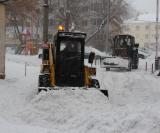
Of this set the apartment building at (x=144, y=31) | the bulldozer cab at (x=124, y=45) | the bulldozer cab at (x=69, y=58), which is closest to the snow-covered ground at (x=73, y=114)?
the bulldozer cab at (x=69, y=58)

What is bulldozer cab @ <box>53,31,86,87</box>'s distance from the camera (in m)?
8.63

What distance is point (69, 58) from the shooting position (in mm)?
8719

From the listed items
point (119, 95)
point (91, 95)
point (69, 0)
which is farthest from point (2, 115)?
point (69, 0)

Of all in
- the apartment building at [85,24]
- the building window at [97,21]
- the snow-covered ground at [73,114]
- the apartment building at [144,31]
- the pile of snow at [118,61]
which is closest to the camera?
the snow-covered ground at [73,114]

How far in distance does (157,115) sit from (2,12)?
9199mm

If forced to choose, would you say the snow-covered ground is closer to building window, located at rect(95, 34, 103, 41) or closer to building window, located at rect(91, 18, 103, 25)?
building window, located at rect(91, 18, 103, 25)

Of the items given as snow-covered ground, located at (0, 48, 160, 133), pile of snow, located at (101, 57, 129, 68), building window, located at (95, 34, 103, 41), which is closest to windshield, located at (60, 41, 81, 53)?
snow-covered ground, located at (0, 48, 160, 133)

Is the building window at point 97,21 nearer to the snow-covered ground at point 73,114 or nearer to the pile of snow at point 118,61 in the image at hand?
the pile of snow at point 118,61

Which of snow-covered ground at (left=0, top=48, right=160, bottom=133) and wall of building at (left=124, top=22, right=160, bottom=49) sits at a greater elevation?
wall of building at (left=124, top=22, right=160, bottom=49)

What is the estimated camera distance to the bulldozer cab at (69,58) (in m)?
8.63

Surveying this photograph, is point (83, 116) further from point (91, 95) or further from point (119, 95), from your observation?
point (119, 95)

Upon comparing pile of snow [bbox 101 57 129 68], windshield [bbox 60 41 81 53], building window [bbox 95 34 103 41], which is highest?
building window [bbox 95 34 103 41]

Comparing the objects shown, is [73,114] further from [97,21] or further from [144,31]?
[144,31]

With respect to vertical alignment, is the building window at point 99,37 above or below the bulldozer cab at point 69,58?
above
